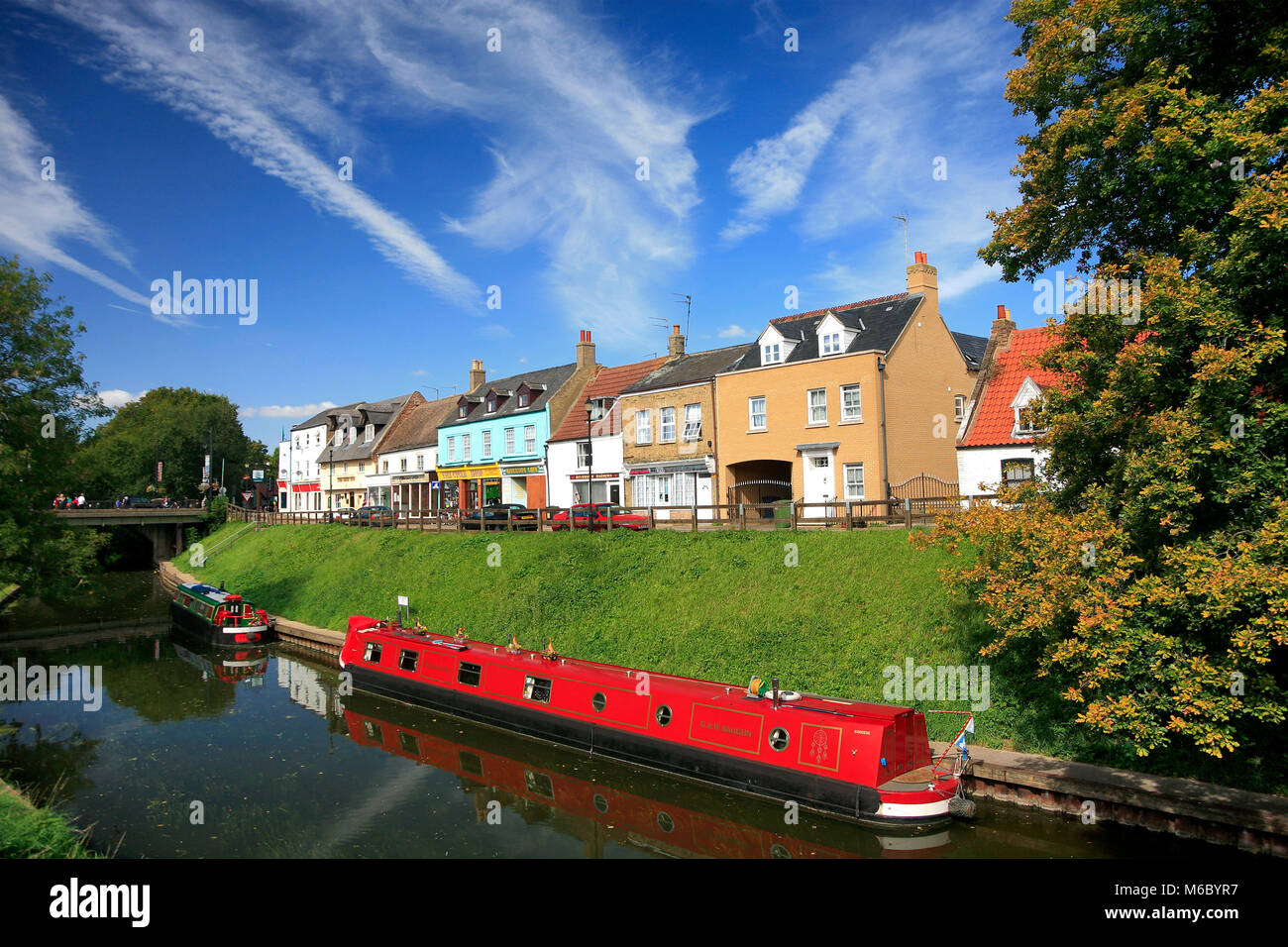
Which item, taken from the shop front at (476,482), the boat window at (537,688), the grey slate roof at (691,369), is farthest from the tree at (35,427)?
the shop front at (476,482)

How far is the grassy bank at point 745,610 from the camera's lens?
46.8 ft

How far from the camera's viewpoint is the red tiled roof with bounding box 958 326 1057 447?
79.3 ft

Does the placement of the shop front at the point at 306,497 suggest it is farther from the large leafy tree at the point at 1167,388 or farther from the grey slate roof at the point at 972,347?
the large leafy tree at the point at 1167,388

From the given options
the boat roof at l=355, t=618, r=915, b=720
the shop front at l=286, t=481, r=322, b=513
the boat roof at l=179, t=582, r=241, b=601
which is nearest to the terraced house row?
the boat roof at l=355, t=618, r=915, b=720

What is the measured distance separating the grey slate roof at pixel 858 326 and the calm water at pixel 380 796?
18416 millimetres

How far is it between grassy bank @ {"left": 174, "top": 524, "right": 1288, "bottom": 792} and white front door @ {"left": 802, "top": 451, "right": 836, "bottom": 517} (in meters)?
6.66

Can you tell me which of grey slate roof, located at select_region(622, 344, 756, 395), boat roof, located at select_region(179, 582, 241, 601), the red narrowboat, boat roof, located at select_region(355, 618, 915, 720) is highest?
grey slate roof, located at select_region(622, 344, 756, 395)

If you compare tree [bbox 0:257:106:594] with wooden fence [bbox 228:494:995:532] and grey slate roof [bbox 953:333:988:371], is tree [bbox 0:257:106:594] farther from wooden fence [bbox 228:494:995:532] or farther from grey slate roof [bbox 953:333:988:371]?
grey slate roof [bbox 953:333:988:371]

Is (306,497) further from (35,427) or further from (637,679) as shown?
(637,679)

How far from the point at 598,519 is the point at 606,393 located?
13.6m

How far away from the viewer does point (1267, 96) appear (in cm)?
852

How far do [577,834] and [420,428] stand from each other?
4692cm

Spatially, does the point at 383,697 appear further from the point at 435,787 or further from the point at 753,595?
the point at 753,595
